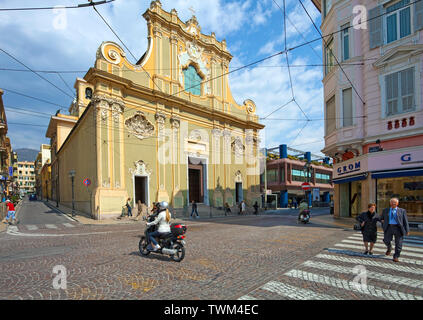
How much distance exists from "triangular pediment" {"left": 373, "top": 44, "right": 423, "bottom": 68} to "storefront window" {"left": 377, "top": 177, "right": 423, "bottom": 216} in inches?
253

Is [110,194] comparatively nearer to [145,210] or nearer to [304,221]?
[145,210]

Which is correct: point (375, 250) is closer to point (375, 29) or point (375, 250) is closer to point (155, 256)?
→ point (155, 256)

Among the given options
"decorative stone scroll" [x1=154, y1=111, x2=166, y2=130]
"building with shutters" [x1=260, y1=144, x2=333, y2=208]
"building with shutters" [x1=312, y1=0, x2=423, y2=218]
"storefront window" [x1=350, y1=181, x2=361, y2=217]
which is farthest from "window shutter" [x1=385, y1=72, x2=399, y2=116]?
"building with shutters" [x1=260, y1=144, x2=333, y2=208]

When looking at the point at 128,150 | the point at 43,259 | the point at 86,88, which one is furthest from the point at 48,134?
the point at 43,259

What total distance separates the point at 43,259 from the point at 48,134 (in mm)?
51888

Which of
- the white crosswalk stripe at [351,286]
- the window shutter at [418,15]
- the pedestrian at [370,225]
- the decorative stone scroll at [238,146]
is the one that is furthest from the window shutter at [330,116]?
the white crosswalk stripe at [351,286]

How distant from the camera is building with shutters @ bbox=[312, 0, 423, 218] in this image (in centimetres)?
1293

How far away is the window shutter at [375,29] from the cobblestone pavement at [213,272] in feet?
38.4

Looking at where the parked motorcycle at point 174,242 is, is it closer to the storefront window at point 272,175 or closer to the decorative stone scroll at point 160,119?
the decorative stone scroll at point 160,119

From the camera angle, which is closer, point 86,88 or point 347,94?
point 347,94

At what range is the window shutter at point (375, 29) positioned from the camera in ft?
46.9

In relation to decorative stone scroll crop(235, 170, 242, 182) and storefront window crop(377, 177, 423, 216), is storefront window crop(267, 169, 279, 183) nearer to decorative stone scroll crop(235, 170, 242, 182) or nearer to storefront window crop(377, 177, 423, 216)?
decorative stone scroll crop(235, 170, 242, 182)

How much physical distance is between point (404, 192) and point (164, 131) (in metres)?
18.1

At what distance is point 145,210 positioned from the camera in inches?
807
